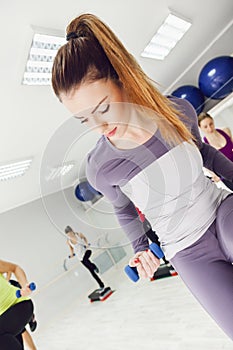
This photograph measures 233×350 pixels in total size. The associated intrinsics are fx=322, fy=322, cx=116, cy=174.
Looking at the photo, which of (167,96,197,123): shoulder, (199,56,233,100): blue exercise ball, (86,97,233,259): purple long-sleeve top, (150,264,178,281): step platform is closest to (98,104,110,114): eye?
(86,97,233,259): purple long-sleeve top

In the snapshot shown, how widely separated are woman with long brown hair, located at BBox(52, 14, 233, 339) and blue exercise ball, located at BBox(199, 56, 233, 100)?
356 centimetres

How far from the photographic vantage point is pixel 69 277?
612cm

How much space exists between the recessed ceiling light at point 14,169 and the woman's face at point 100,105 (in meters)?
3.73

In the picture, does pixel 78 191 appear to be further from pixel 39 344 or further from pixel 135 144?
pixel 39 344

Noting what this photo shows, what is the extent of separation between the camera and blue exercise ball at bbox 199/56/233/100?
405 cm

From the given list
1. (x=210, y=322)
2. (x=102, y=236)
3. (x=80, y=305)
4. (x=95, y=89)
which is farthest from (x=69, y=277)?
(x=95, y=89)

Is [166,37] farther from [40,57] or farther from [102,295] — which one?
Answer: [102,295]

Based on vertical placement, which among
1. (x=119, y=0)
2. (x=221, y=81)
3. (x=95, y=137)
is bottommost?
(x=221, y=81)

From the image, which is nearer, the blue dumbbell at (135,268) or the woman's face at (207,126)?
the blue dumbbell at (135,268)

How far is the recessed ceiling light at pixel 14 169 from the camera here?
14.3 feet

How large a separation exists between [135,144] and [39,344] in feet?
14.4

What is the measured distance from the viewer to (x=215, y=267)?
2.67 ft

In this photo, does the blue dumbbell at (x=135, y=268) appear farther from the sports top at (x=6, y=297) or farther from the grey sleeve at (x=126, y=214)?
the sports top at (x=6, y=297)

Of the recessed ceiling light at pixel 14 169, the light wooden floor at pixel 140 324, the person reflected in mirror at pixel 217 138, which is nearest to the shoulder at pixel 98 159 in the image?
the light wooden floor at pixel 140 324
